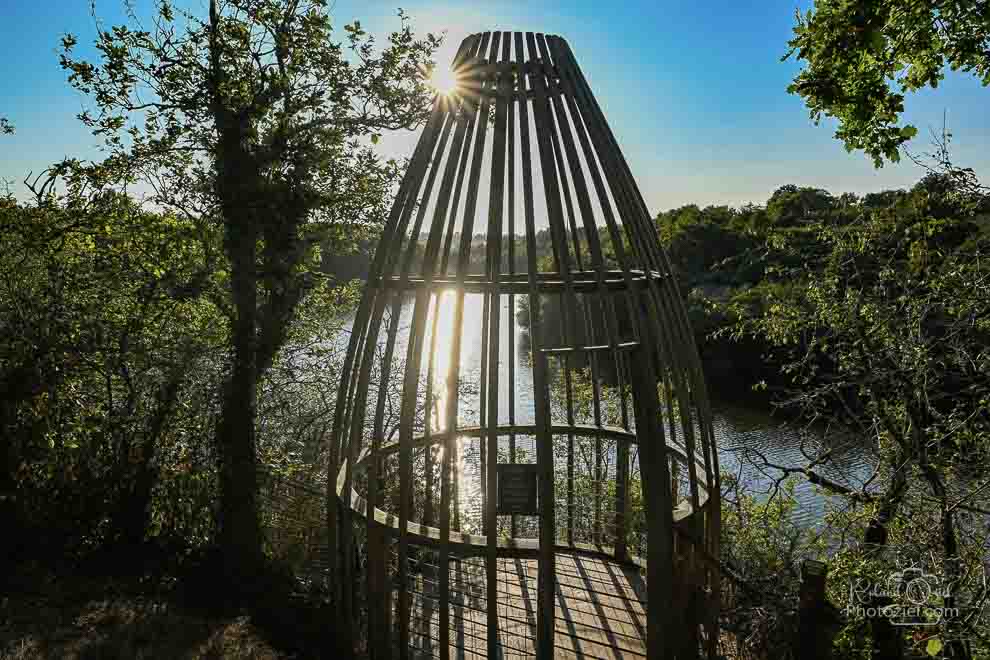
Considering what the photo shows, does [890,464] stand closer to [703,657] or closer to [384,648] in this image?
[703,657]

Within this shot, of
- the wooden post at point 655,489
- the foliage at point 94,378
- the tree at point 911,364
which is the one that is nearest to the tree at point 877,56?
the tree at point 911,364

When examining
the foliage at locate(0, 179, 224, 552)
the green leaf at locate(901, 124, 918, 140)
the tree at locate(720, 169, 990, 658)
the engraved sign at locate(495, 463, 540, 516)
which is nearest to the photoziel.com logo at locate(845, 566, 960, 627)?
the tree at locate(720, 169, 990, 658)

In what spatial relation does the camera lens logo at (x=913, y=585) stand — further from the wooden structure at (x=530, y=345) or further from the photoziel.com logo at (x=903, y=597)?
the wooden structure at (x=530, y=345)

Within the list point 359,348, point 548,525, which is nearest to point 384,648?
point 548,525

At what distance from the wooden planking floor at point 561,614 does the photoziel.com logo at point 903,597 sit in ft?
3.98

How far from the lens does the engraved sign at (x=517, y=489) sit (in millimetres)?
2828

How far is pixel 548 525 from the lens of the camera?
220cm

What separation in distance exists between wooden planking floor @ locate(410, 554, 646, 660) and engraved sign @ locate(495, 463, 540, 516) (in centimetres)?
60

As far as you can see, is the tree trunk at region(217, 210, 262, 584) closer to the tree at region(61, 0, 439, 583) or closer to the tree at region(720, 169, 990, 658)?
the tree at region(61, 0, 439, 583)

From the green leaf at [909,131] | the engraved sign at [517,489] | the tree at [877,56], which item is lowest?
the engraved sign at [517,489]

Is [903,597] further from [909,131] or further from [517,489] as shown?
[909,131]

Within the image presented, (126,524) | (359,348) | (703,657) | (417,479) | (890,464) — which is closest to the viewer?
(359,348)

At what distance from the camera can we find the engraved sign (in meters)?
2.83

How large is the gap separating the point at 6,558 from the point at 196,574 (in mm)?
1286
